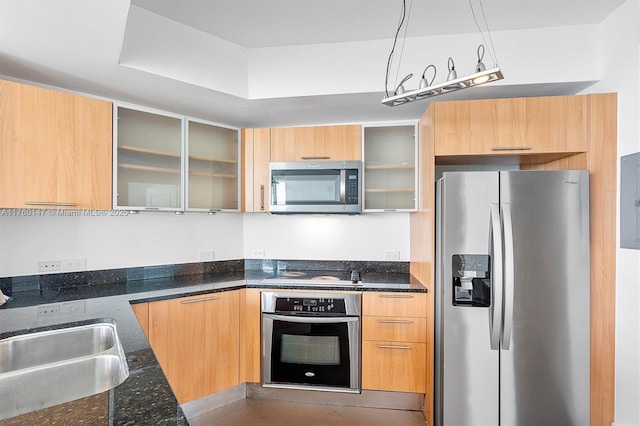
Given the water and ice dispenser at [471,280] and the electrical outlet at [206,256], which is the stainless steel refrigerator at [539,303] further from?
the electrical outlet at [206,256]

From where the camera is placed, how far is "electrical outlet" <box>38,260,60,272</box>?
7.52 feet

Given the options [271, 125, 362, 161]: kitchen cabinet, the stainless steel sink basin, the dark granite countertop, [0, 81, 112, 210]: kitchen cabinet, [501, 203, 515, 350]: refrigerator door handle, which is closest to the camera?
the dark granite countertop

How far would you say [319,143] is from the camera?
9.40 ft

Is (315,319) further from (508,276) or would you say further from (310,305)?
(508,276)

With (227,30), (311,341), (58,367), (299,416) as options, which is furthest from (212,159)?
(299,416)

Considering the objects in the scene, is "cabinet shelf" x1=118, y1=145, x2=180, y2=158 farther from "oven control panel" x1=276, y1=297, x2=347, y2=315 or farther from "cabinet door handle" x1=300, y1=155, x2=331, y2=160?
"oven control panel" x1=276, y1=297, x2=347, y2=315

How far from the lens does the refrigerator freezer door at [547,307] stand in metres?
2.08

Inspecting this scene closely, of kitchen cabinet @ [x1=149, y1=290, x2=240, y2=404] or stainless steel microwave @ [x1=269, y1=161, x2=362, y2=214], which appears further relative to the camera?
stainless steel microwave @ [x1=269, y1=161, x2=362, y2=214]

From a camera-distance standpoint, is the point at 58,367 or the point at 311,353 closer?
the point at 58,367

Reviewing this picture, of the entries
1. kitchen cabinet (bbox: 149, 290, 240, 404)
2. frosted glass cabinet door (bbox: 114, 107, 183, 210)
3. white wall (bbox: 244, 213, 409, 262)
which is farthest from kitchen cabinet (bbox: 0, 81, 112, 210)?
white wall (bbox: 244, 213, 409, 262)

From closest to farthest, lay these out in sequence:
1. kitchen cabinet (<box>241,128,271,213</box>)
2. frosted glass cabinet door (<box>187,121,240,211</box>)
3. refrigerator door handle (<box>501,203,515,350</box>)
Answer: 1. refrigerator door handle (<box>501,203,515,350</box>)
2. frosted glass cabinet door (<box>187,121,240,211</box>)
3. kitchen cabinet (<box>241,128,271,213</box>)

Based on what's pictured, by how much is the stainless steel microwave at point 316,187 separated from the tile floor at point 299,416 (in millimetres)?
1474

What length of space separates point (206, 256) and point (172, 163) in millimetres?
890

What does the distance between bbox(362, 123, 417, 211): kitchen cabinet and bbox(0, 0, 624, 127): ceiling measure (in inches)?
9.1
